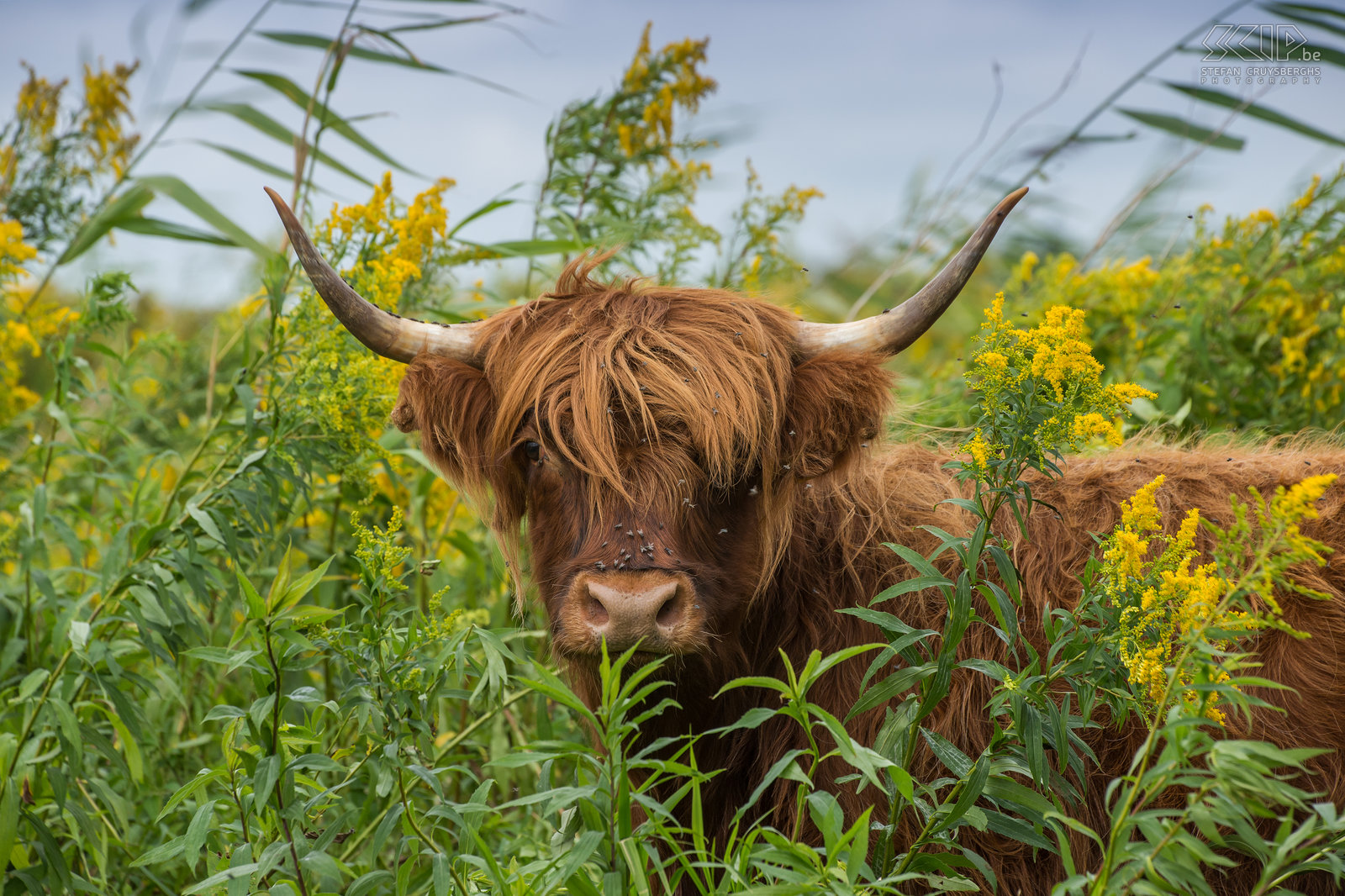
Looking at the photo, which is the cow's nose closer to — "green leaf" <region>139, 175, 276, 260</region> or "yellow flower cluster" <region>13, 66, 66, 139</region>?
"green leaf" <region>139, 175, 276, 260</region>

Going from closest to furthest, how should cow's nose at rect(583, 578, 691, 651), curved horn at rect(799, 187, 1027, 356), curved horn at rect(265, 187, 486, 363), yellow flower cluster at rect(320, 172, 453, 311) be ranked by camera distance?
cow's nose at rect(583, 578, 691, 651), curved horn at rect(799, 187, 1027, 356), curved horn at rect(265, 187, 486, 363), yellow flower cluster at rect(320, 172, 453, 311)

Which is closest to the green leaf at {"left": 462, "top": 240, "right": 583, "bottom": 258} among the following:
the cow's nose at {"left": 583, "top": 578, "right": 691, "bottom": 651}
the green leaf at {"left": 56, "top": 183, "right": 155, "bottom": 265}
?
the green leaf at {"left": 56, "top": 183, "right": 155, "bottom": 265}

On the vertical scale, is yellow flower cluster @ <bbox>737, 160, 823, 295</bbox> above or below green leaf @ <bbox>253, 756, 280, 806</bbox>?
above

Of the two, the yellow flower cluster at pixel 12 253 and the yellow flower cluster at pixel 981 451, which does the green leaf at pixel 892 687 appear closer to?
the yellow flower cluster at pixel 981 451

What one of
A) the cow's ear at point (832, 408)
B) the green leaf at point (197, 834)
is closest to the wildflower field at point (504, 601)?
the green leaf at point (197, 834)

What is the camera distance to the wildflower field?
1.70 m

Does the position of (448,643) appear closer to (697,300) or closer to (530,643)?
(697,300)

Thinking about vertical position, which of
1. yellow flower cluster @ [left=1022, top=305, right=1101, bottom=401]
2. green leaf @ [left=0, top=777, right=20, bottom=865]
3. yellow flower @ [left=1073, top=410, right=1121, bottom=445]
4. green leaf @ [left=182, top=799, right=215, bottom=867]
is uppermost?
yellow flower cluster @ [left=1022, top=305, right=1101, bottom=401]

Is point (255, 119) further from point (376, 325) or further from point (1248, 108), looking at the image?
point (1248, 108)

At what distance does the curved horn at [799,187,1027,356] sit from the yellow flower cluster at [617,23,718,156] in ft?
5.90

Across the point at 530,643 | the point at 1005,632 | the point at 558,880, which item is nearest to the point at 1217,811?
the point at 1005,632

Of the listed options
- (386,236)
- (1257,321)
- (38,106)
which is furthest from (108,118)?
(1257,321)

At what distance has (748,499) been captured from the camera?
8.55 feet

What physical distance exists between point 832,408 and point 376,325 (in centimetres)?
125
